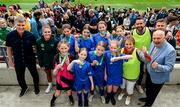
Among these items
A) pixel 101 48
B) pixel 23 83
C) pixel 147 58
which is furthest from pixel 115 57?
pixel 23 83

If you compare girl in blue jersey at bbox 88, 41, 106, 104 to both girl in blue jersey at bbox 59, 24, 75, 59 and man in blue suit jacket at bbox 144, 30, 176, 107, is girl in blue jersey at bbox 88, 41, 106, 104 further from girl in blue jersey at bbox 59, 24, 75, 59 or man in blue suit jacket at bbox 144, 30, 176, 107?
man in blue suit jacket at bbox 144, 30, 176, 107

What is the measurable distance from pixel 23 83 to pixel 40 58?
79 cm

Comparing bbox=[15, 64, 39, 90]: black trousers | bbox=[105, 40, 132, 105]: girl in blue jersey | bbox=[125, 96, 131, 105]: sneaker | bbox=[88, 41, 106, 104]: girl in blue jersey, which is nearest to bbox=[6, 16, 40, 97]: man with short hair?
bbox=[15, 64, 39, 90]: black trousers

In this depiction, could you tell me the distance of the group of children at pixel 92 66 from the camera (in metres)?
5.19

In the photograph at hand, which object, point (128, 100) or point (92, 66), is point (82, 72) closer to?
point (92, 66)

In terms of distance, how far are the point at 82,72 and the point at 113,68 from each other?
0.68 m

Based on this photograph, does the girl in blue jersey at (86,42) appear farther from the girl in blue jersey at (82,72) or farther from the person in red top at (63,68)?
the girl in blue jersey at (82,72)

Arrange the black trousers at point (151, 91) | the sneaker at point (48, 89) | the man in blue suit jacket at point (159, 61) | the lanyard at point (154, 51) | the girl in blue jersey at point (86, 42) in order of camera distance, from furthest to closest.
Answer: the sneaker at point (48, 89)
the girl in blue jersey at point (86, 42)
the black trousers at point (151, 91)
the lanyard at point (154, 51)
the man in blue suit jacket at point (159, 61)

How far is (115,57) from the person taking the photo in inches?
206

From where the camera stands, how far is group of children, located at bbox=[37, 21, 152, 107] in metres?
5.19

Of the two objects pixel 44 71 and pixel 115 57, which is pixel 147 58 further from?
pixel 44 71

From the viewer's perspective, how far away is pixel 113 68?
5371mm

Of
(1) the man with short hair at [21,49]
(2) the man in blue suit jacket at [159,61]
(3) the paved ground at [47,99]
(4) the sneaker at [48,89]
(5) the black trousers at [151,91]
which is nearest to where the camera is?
(2) the man in blue suit jacket at [159,61]

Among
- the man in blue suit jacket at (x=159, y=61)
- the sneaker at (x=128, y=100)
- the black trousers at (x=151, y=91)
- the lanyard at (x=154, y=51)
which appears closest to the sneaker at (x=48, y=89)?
the sneaker at (x=128, y=100)
